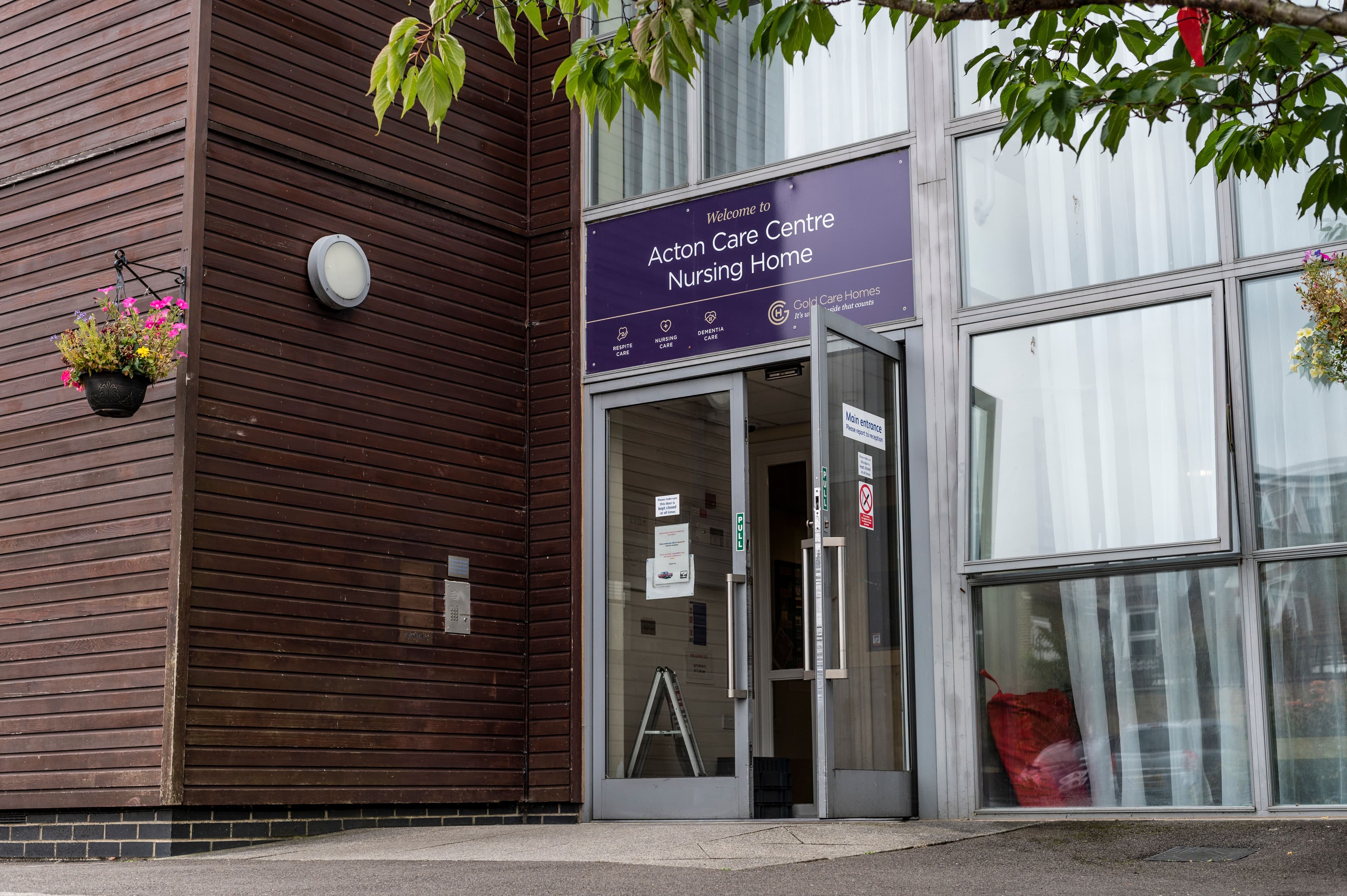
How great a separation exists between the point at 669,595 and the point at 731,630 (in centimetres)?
60

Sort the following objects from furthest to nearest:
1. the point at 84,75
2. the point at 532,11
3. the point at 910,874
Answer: the point at 84,75 → the point at 910,874 → the point at 532,11

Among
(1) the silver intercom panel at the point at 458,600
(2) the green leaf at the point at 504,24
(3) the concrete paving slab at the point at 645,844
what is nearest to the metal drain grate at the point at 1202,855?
(3) the concrete paving slab at the point at 645,844

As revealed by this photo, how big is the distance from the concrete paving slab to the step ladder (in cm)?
62

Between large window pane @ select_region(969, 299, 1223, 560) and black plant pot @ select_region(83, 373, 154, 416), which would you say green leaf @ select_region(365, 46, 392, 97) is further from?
large window pane @ select_region(969, 299, 1223, 560)

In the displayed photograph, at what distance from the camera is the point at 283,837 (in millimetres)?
7383

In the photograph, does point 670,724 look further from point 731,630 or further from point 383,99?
point 383,99

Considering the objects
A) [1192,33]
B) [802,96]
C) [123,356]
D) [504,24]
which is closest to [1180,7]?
[1192,33]

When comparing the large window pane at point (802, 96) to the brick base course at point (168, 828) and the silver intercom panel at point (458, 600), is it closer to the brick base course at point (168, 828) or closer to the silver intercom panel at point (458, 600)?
the silver intercom panel at point (458, 600)

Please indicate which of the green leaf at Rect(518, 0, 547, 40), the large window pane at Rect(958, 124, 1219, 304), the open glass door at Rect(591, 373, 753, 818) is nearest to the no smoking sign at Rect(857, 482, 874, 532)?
the open glass door at Rect(591, 373, 753, 818)

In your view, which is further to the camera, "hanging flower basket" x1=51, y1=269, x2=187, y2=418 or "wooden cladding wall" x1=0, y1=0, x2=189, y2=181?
"wooden cladding wall" x1=0, y1=0, x2=189, y2=181

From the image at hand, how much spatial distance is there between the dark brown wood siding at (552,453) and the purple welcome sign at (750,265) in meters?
0.22

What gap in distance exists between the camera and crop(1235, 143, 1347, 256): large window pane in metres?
6.75

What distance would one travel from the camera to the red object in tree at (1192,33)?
371 cm

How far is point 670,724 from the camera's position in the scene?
8.34 meters
